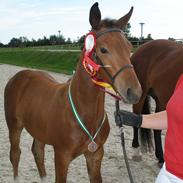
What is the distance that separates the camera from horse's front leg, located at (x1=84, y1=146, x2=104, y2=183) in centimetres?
356

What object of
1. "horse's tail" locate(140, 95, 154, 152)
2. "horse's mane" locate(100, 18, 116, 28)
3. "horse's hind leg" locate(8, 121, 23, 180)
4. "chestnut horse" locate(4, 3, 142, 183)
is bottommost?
"horse's tail" locate(140, 95, 154, 152)

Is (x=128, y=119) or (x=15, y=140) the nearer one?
(x=128, y=119)

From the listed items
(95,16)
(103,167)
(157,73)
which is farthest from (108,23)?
(103,167)

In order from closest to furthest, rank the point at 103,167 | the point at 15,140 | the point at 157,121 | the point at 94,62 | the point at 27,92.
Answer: the point at 157,121 → the point at 94,62 → the point at 27,92 → the point at 15,140 → the point at 103,167

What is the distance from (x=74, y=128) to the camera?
11.1ft

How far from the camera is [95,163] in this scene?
358 cm

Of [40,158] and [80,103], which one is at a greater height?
[80,103]

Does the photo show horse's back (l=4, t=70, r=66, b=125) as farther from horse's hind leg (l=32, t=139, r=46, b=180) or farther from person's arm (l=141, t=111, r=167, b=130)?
person's arm (l=141, t=111, r=167, b=130)

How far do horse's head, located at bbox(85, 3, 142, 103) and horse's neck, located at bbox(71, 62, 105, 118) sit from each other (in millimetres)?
288

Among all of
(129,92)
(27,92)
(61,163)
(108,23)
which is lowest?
(61,163)

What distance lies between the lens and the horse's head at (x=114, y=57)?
8.84ft

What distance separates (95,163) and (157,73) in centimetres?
232

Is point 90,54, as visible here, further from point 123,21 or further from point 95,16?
point 123,21

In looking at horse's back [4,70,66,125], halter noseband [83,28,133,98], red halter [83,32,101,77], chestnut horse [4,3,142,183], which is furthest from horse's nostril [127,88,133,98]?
horse's back [4,70,66,125]
